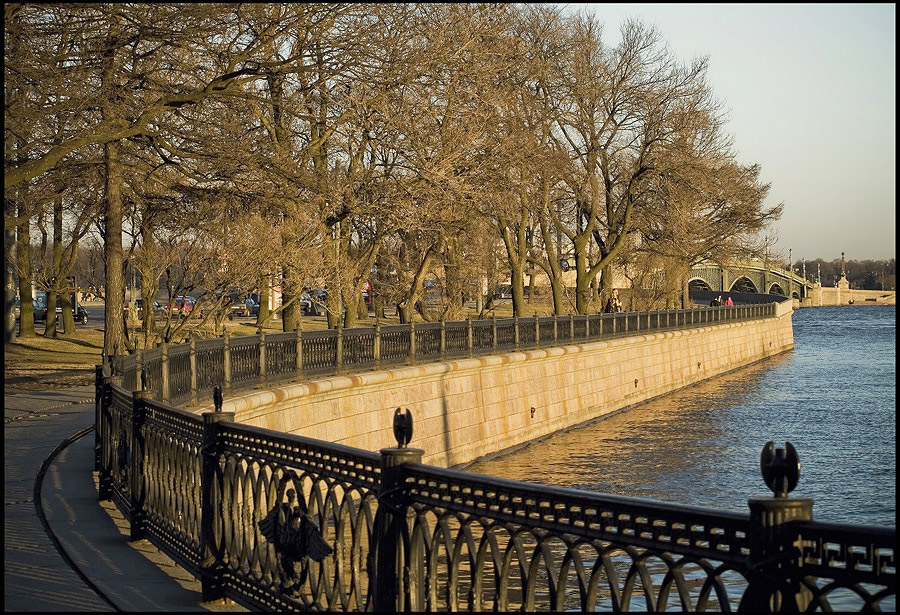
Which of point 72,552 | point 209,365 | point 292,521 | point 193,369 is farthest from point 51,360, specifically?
point 292,521

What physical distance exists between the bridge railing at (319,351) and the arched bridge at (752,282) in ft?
190

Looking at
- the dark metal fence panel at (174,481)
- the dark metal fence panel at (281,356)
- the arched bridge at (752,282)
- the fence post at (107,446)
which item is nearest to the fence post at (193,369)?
the dark metal fence panel at (281,356)

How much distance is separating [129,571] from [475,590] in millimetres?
3714

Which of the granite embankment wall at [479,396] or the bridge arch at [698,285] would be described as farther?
the bridge arch at [698,285]

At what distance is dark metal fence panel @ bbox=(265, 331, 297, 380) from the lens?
1625cm

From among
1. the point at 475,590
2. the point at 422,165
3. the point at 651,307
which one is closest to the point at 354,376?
the point at 422,165

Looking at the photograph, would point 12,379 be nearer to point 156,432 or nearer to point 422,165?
point 422,165

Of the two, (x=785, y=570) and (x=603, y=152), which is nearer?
(x=785, y=570)

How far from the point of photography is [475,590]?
4668mm

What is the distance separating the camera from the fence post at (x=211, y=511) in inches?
265

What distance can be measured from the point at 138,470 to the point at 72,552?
837mm

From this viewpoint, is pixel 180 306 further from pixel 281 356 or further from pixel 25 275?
pixel 25 275

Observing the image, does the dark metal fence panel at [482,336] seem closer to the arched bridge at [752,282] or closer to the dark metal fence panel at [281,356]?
the dark metal fence panel at [281,356]

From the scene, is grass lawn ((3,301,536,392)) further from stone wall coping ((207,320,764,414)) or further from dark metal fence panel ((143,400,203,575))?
dark metal fence panel ((143,400,203,575))
